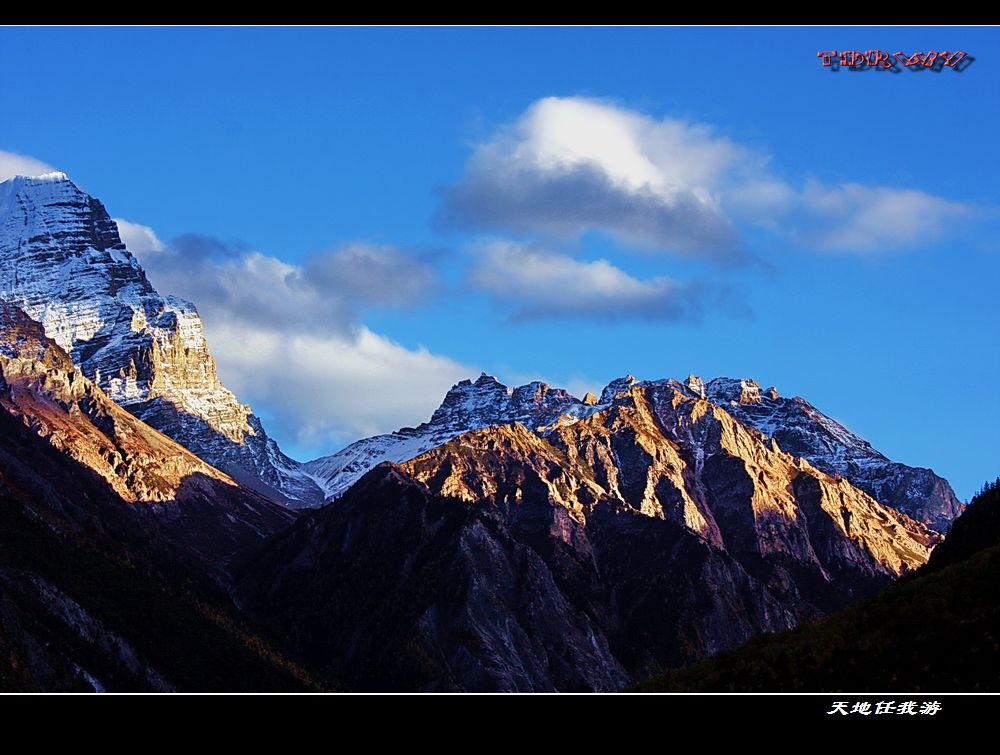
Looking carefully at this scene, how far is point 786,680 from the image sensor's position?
74438 millimetres

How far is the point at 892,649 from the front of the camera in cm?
7462

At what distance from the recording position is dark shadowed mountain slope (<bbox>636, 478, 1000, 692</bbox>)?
228 ft

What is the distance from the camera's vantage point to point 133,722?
167 ft

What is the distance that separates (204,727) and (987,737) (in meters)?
30.0

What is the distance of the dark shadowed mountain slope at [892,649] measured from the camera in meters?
69.6

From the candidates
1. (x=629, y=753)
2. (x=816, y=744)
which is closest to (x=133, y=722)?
(x=629, y=753)

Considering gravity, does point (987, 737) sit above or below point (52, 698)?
above
